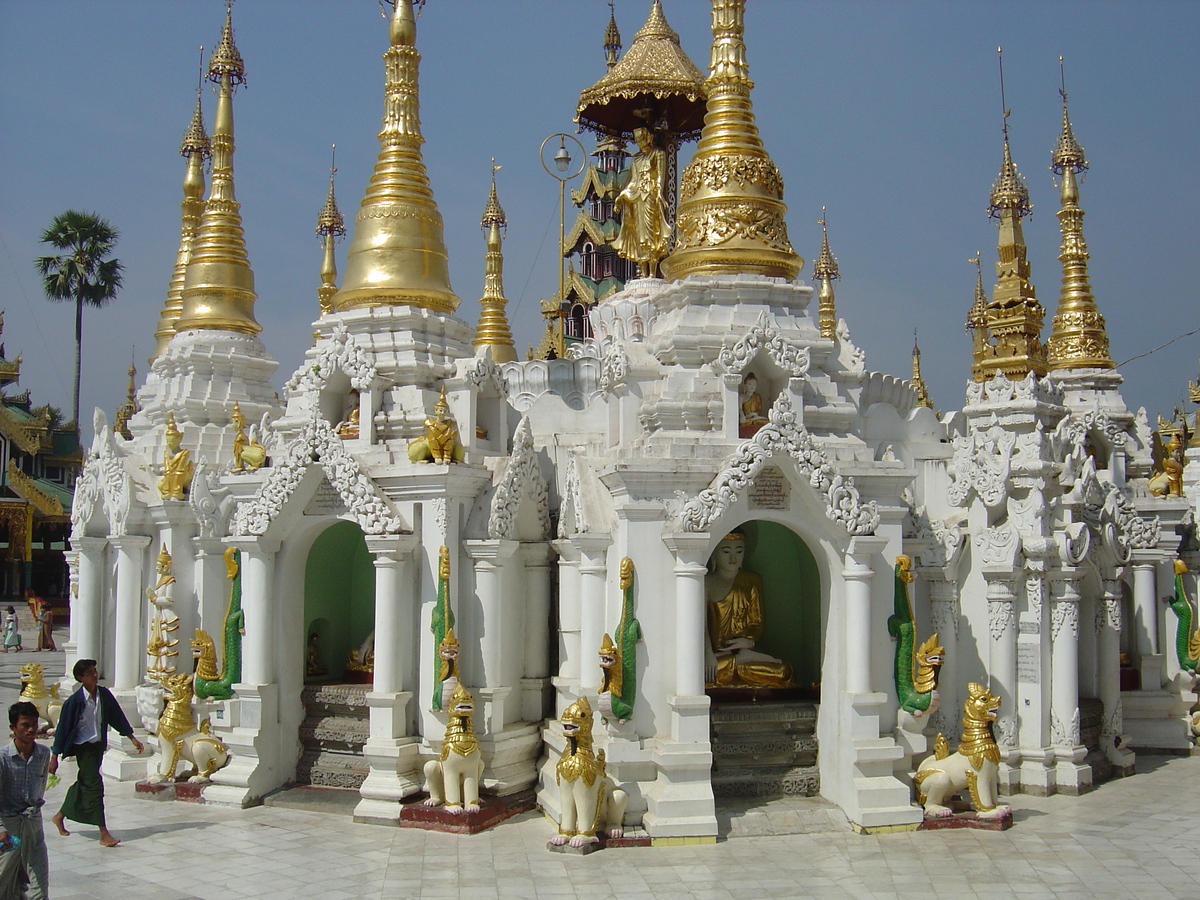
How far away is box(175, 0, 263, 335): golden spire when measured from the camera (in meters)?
18.9

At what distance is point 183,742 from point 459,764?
3.97m

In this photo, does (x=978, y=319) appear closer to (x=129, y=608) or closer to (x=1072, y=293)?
(x=1072, y=293)

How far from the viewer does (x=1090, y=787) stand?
1494 cm

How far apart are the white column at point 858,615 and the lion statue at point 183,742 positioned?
7.44 meters

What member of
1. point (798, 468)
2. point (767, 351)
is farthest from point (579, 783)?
point (767, 351)

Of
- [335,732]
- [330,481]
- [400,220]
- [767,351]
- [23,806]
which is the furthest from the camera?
[400,220]

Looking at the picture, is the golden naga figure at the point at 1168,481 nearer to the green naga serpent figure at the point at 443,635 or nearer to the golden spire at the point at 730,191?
the golden spire at the point at 730,191

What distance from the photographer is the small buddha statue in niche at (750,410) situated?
1326 cm

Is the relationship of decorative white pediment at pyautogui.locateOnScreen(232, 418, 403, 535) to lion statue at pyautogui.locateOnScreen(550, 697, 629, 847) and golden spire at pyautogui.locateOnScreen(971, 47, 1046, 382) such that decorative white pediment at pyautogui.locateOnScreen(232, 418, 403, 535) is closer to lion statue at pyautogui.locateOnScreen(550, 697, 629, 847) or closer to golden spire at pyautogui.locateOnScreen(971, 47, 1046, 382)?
lion statue at pyautogui.locateOnScreen(550, 697, 629, 847)

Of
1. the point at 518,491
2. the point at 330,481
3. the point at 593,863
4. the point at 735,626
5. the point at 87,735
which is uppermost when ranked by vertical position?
the point at 330,481

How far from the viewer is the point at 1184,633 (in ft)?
59.9

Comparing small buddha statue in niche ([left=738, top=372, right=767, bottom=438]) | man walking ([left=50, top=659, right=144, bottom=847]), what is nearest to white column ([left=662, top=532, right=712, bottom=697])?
small buddha statue in niche ([left=738, top=372, right=767, bottom=438])

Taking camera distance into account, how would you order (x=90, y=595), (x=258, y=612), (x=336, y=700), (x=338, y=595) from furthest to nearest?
(x=90, y=595) < (x=338, y=595) < (x=336, y=700) < (x=258, y=612)

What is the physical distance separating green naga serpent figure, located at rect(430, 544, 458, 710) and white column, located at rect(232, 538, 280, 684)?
87.2 inches
